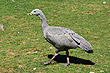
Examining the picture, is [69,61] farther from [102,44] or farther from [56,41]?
[102,44]

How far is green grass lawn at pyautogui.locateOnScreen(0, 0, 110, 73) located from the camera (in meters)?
8.73

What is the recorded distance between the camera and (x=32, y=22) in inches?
597

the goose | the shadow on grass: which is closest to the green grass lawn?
the shadow on grass

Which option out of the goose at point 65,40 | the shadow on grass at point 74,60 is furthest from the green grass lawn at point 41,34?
the goose at point 65,40

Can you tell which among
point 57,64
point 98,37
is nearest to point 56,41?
point 57,64

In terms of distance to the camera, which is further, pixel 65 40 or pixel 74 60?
pixel 74 60

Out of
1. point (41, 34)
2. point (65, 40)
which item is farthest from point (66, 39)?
point (41, 34)

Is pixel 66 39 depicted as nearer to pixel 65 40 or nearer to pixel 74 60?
pixel 65 40

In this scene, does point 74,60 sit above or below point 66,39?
below

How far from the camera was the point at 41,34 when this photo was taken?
1305cm

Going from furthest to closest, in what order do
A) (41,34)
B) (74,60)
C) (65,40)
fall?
(41,34), (74,60), (65,40)

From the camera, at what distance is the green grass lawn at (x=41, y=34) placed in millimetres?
8734

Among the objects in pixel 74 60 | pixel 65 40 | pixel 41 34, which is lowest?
pixel 74 60

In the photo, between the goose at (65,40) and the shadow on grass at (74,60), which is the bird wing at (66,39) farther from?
the shadow on grass at (74,60)
